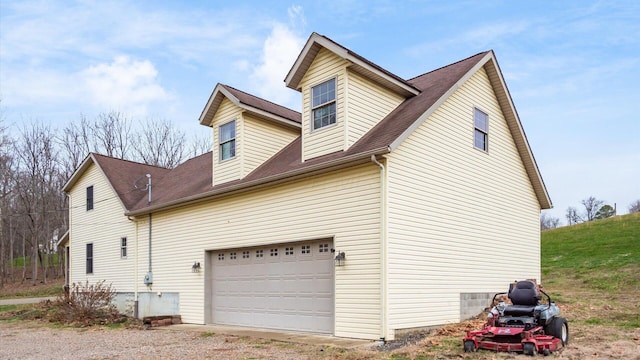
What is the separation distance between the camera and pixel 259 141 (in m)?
15.7

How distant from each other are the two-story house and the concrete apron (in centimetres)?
28

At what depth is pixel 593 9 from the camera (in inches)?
464

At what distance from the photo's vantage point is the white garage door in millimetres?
12367

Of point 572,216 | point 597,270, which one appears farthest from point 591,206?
A: point 597,270

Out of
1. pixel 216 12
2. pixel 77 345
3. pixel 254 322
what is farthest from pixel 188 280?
pixel 216 12

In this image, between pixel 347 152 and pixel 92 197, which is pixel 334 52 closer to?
pixel 347 152

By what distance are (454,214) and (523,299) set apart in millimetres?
3452

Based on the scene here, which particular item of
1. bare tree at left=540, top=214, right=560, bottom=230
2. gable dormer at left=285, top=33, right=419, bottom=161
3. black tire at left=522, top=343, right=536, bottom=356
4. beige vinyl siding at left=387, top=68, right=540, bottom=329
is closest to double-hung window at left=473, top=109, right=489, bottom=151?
beige vinyl siding at left=387, top=68, right=540, bottom=329

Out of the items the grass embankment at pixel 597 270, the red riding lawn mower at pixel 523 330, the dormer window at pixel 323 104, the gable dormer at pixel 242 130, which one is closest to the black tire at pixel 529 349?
the red riding lawn mower at pixel 523 330

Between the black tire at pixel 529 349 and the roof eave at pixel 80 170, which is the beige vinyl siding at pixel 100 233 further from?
the black tire at pixel 529 349

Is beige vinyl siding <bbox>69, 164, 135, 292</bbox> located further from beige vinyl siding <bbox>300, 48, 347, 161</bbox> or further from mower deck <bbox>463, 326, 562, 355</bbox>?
mower deck <bbox>463, 326, 562, 355</bbox>

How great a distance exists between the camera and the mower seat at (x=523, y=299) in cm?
960

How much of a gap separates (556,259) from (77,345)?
25.6 m

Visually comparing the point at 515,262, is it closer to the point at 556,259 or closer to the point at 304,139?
the point at 304,139
